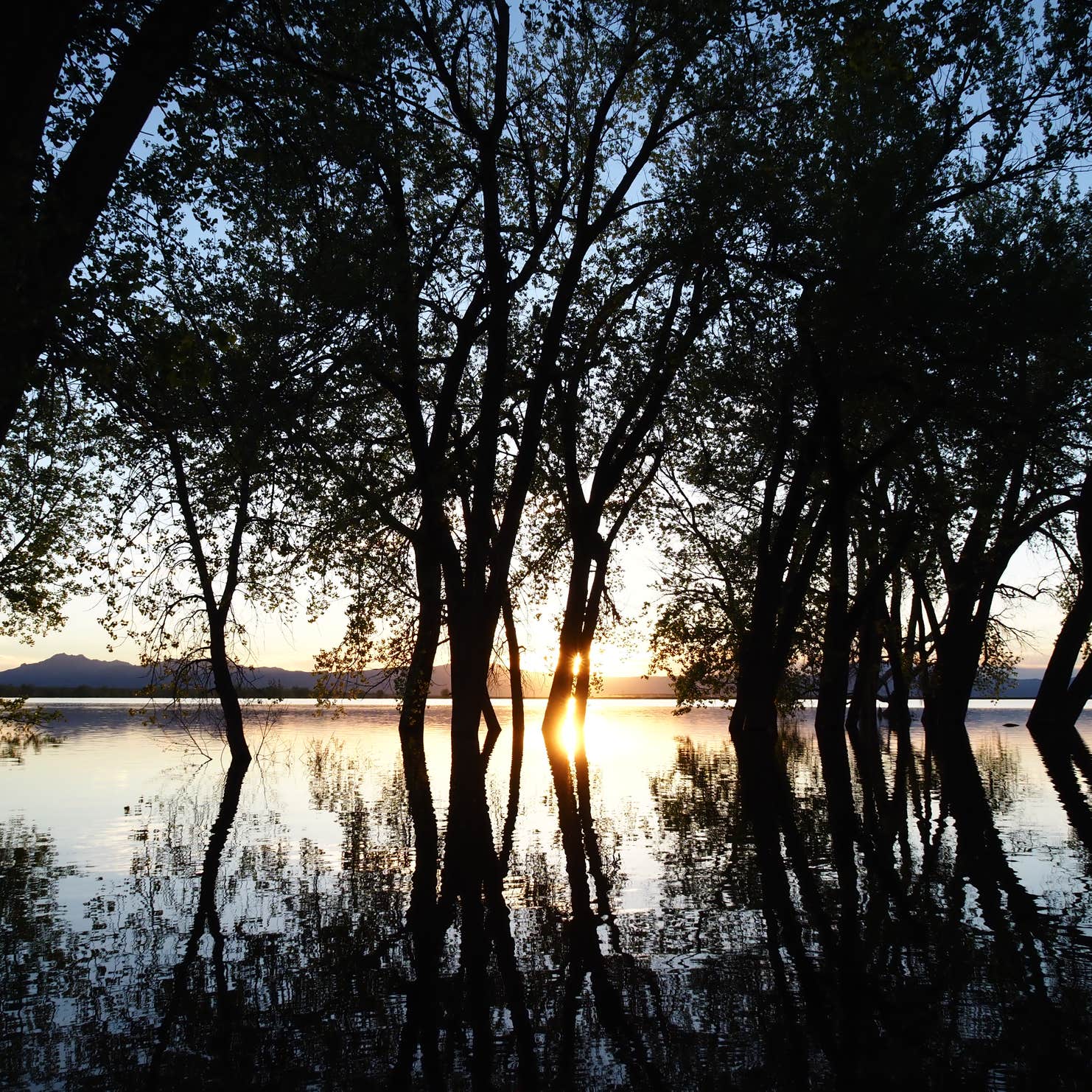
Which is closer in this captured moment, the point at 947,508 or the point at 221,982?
the point at 221,982

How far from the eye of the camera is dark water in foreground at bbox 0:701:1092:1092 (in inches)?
212

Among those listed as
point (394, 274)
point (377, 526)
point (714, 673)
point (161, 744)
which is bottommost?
point (161, 744)

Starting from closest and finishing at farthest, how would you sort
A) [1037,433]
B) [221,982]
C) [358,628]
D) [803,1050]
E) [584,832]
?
[803,1050]
[221,982]
[584,832]
[1037,433]
[358,628]

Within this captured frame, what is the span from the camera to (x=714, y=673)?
3684 centimetres

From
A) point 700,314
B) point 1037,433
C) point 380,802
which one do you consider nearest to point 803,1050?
point 380,802

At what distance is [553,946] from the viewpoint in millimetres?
7773

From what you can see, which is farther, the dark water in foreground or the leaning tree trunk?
the leaning tree trunk

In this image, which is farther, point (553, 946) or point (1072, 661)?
point (1072, 661)

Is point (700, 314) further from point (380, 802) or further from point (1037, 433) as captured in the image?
point (380, 802)

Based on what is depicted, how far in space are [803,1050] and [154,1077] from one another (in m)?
3.39

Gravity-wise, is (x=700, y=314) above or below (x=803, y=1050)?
above

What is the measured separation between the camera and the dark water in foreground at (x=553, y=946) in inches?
212

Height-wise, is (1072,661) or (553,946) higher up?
(1072,661)

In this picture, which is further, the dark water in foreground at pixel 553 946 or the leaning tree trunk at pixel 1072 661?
the leaning tree trunk at pixel 1072 661
